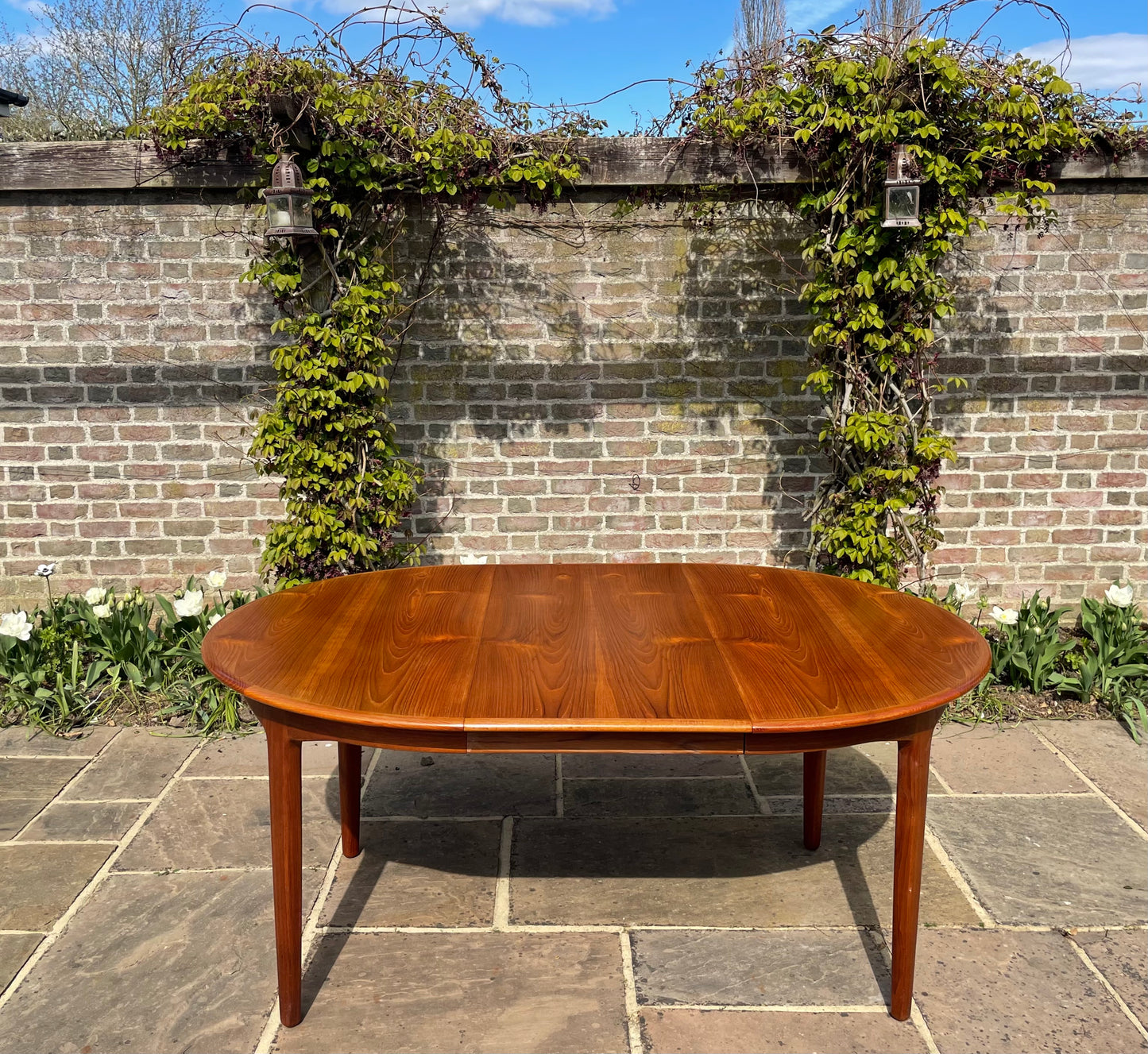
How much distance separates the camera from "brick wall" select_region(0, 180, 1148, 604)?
4129mm

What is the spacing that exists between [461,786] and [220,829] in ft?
2.45

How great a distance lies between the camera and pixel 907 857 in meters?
1.99

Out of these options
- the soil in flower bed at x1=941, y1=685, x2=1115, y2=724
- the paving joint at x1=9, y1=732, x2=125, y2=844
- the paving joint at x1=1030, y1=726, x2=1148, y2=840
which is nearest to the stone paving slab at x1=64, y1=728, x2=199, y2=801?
the paving joint at x1=9, y1=732, x2=125, y2=844

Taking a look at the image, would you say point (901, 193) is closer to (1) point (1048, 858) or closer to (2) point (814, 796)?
(2) point (814, 796)

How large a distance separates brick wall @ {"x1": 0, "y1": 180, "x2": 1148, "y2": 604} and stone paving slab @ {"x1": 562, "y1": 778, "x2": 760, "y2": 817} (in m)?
1.40

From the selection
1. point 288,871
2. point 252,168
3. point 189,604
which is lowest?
point 288,871

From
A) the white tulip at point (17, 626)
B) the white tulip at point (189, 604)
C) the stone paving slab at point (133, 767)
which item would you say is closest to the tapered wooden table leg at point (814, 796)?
the stone paving slab at point (133, 767)

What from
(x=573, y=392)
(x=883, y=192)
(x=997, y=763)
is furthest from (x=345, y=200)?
(x=997, y=763)

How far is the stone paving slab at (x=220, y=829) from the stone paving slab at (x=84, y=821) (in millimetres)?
72

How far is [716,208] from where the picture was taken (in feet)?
13.5

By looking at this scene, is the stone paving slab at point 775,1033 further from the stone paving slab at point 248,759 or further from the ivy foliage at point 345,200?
the ivy foliage at point 345,200

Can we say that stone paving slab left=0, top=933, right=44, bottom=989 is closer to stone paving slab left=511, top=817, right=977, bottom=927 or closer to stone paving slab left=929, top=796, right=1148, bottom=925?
stone paving slab left=511, top=817, right=977, bottom=927

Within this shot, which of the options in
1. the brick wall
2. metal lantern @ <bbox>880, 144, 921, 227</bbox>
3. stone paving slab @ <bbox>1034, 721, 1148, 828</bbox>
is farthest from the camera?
the brick wall

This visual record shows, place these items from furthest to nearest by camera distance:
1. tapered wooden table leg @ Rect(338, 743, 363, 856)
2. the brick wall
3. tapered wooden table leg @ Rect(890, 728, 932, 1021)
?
1. the brick wall
2. tapered wooden table leg @ Rect(338, 743, 363, 856)
3. tapered wooden table leg @ Rect(890, 728, 932, 1021)
